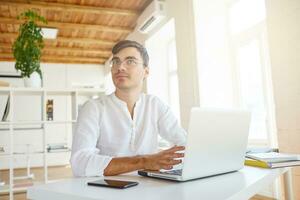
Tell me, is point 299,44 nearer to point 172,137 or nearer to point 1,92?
point 172,137

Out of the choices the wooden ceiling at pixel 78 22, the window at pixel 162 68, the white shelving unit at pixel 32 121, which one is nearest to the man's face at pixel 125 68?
the white shelving unit at pixel 32 121

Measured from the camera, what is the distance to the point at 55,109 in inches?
296

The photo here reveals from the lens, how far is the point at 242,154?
3.51 ft

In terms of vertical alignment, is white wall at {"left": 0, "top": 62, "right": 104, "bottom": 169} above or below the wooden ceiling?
below

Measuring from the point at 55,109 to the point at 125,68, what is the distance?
660 centimetres

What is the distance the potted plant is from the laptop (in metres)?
2.26

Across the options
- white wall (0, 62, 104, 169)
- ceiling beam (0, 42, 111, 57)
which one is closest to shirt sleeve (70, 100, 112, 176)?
ceiling beam (0, 42, 111, 57)

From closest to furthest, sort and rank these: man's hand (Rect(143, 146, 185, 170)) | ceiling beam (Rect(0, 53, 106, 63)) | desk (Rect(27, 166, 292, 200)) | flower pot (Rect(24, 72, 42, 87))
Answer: desk (Rect(27, 166, 292, 200))
man's hand (Rect(143, 146, 185, 170))
flower pot (Rect(24, 72, 42, 87))
ceiling beam (Rect(0, 53, 106, 63))

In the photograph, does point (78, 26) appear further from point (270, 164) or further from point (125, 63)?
point (270, 164)

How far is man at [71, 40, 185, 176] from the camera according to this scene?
4.02ft

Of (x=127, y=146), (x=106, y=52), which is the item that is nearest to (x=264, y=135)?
(x=127, y=146)

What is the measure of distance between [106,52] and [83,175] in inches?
249

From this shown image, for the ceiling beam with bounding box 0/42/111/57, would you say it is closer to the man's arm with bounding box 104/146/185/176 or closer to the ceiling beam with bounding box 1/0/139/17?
the ceiling beam with bounding box 1/0/139/17

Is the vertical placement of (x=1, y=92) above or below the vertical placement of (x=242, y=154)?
above
